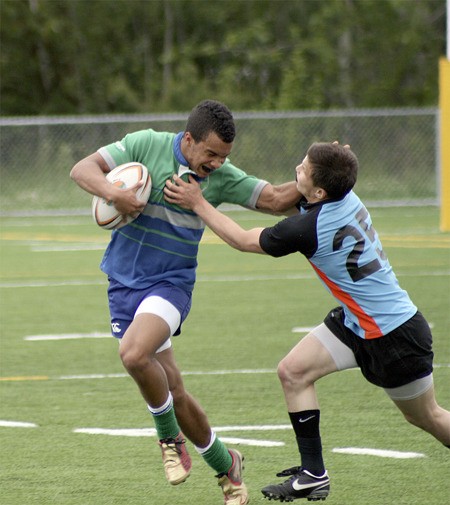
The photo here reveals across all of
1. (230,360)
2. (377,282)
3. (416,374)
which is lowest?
(230,360)

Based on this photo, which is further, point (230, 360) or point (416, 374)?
point (230, 360)

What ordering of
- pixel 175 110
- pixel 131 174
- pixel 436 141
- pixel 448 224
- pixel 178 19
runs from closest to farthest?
pixel 131 174
pixel 448 224
pixel 436 141
pixel 175 110
pixel 178 19

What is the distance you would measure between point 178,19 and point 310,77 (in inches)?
194

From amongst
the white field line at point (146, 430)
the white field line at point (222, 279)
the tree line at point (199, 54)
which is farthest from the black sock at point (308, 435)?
the tree line at point (199, 54)

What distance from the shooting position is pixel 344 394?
810 cm

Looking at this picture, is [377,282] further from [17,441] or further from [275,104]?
[275,104]

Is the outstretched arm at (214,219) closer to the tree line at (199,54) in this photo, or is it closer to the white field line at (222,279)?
the white field line at (222,279)

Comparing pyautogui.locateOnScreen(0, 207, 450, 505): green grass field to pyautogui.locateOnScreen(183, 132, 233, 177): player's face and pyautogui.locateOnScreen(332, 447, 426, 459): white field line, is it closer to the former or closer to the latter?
pyautogui.locateOnScreen(332, 447, 426, 459): white field line

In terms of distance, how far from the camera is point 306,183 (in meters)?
5.32

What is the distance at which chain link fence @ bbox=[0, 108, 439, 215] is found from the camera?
81.4 feet

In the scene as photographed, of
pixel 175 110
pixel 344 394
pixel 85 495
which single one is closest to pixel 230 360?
pixel 344 394

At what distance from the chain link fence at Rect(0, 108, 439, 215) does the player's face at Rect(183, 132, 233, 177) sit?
61.8ft

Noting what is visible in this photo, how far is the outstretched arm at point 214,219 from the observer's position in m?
5.47

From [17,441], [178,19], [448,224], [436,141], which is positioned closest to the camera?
[17,441]
